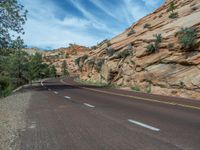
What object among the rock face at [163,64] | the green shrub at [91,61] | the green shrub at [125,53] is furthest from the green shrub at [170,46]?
the green shrub at [91,61]

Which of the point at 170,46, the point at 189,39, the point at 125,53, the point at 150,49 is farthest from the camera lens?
the point at 125,53

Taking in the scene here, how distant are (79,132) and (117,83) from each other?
30097 mm

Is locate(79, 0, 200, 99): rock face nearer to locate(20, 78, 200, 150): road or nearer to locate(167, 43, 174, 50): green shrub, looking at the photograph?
locate(167, 43, 174, 50): green shrub

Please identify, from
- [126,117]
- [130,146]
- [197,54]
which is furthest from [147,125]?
[197,54]

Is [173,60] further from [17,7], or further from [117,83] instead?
[17,7]

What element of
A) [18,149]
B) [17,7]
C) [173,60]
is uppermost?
[17,7]

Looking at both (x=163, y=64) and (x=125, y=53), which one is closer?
(x=163, y=64)

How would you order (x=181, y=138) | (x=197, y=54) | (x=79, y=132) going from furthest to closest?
(x=197, y=54) → (x=79, y=132) → (x=181, y=138)

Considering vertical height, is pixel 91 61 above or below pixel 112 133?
above

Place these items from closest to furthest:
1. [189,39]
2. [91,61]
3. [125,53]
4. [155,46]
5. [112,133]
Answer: [112,133]
[189,39]
[155,46]
[125,53]
[91,61]

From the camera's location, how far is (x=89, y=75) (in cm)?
5844

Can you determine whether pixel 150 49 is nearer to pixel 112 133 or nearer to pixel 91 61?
pixel 112 133

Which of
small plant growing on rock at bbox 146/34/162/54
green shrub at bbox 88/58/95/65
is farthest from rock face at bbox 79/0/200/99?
green shrub at bbox 88/58/95/65

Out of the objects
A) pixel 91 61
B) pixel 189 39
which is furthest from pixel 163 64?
pixel 91 61
